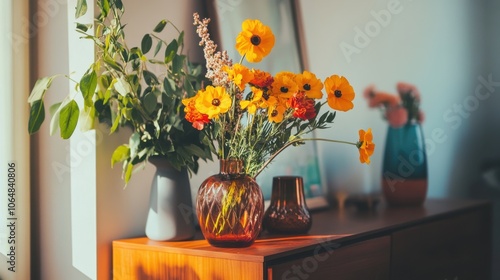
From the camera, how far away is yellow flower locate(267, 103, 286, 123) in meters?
1.61

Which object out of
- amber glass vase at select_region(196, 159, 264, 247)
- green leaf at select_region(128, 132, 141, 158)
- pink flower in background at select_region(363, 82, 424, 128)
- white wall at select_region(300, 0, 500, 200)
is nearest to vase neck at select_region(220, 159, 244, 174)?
amber glass vase at select_region(196, 159, 264, 247)

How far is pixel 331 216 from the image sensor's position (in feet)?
8.11

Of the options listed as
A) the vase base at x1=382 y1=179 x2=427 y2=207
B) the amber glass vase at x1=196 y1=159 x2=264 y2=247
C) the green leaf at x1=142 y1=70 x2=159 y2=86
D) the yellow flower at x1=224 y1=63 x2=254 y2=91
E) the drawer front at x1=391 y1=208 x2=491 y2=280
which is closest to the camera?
the yellow flower at x1=224 y1=63 x2=254 y2=91

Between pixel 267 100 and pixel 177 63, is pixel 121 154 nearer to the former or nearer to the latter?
pixel 177 63

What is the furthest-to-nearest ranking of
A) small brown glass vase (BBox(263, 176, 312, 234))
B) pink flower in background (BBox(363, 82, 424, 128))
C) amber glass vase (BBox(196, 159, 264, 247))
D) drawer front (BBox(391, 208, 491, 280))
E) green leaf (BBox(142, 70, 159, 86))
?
pink flower in background (BBox(363, 82, 424, 128)) < drawer front (BBox(391, 208, 491, 280)) < small brown glass vase (BBox(263, 176, 312, 234)) < green leaf (BBox(142, 70, 159, 86)) < amber glass vase (BBox(196, 159, 264, 247))

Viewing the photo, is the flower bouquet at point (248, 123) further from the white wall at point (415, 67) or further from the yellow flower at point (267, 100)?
the white wall at point (415, 67)

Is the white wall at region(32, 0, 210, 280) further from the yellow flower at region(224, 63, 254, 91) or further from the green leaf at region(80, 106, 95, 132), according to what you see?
the yellow flower at region(224, 63, 254, 91)

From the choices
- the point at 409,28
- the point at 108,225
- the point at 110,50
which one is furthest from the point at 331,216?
the point at 409,28

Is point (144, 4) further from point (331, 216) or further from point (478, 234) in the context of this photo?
point (478, 234)

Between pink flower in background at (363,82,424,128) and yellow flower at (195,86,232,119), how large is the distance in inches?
62.9

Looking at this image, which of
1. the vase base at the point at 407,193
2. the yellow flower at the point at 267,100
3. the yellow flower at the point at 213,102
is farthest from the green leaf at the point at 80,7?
the vase base at the point at 407,193

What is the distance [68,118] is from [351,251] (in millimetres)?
845

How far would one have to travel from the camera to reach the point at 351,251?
1866 millimetres

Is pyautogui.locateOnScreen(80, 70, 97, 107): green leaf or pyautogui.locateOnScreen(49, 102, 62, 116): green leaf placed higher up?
pyautogui.locateOnScreen(80, 70, 97, 107): green leaf
